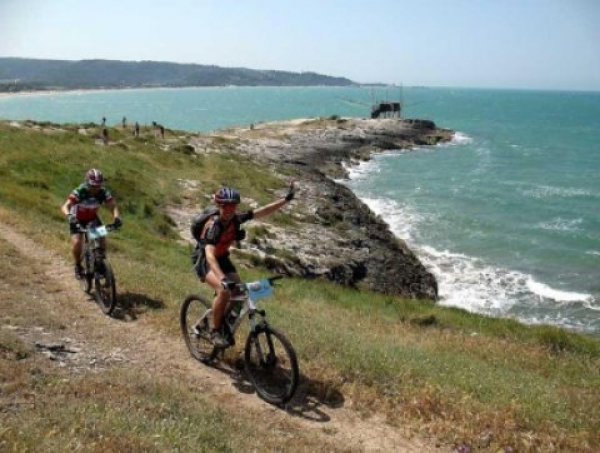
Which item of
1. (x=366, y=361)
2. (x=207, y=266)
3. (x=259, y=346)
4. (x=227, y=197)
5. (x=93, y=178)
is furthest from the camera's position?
(x=93, y=178)

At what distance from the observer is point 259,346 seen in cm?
910

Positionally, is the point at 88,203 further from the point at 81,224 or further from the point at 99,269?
the point at 99,269

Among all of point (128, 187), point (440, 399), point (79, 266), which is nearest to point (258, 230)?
point (128, 187)

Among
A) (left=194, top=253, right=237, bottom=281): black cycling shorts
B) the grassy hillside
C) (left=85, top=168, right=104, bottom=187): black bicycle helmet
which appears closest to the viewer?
the grassy hillside

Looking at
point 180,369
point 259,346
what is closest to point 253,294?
point 259,346

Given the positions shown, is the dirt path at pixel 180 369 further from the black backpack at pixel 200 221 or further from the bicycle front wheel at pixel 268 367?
the black backpack at pixel 200 221

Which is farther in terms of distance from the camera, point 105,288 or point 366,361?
point 105,288

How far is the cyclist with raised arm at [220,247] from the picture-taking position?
29.2 ft

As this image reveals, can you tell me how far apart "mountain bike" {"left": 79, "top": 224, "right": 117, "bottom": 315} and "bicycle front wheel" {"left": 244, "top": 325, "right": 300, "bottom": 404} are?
451 centimetres

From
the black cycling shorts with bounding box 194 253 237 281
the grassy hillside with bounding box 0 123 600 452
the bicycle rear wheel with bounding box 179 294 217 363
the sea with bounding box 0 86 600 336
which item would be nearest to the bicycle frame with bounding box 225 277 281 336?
the black cycling shorts with bounding box 194 253 237 281

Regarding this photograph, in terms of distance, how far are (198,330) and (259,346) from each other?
1529 mm

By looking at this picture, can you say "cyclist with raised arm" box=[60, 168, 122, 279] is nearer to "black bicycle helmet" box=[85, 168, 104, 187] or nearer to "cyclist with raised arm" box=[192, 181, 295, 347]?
"black bicycle helmet" box=[85, 168, 104, 187]

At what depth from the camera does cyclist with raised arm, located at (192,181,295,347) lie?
8898 millimetres

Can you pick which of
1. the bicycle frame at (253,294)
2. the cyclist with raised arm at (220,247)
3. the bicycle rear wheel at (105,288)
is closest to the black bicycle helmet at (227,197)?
the cyclist with raised arm at (220,247)
